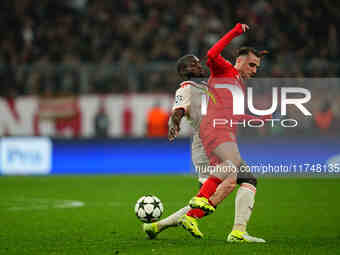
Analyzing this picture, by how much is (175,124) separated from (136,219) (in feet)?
10.2

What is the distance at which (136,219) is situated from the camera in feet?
33.6

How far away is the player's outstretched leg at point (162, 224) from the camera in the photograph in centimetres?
800

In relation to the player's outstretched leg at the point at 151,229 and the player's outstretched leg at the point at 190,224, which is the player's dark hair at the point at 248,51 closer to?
the player's outstretched leg at the point at 190,224

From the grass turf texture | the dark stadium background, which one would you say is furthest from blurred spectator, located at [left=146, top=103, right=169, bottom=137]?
the grass turf texture

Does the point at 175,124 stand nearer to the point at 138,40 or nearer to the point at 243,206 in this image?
the point at 243,206

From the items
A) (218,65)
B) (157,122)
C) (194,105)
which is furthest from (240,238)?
(157,122)

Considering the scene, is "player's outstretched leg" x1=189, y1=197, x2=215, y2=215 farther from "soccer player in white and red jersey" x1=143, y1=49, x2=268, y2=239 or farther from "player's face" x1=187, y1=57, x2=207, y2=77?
"player's face" x1=187, y1=57, x2=207, y2=77

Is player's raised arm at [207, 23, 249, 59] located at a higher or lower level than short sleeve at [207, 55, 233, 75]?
higher

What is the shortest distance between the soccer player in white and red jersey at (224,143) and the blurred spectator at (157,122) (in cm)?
1182

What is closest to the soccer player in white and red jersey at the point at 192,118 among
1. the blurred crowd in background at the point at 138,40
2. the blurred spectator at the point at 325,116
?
the blurred spectator at the point at 325,116

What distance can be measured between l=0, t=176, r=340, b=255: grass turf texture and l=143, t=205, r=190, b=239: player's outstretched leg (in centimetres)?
16

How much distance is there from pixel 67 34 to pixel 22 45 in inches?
53.4

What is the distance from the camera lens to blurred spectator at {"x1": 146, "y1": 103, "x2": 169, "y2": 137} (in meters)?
19.6

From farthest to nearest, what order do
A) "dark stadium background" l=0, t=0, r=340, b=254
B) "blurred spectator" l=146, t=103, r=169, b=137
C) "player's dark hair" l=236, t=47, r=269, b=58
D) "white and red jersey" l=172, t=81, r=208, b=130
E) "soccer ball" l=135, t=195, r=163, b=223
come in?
"blurred spectator" l=146, t=103, r=169, b=137 → "dark stadium background" l=0, t=0, r=340, b=254 → "soccer ball" l=135, t=195, r=163, b=223 → "player's dark hair" l=236, t=47, r=269, b=58 → "white and red jersey" l=172, t=81, r=208, b=130
